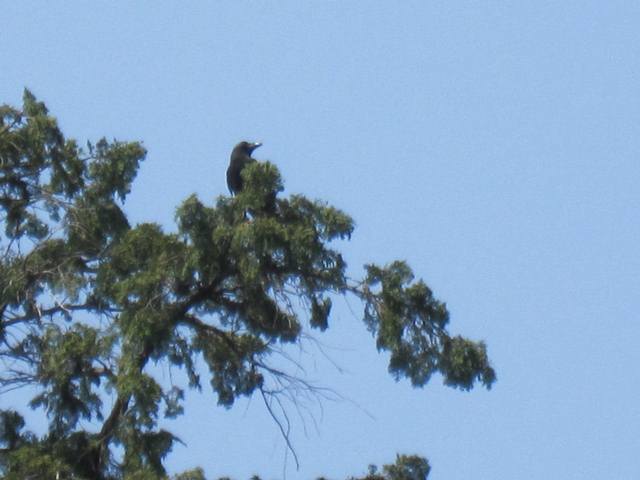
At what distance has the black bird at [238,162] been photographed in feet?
78.0

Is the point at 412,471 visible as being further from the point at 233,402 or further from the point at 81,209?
the point at 81,209

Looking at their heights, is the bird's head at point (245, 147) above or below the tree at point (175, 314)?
above

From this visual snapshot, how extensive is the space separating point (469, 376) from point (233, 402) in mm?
1873

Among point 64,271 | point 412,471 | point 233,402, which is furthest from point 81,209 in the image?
point 412,471

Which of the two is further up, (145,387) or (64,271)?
(64,271)

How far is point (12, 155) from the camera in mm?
23312

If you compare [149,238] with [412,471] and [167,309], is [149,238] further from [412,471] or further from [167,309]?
[412,471]

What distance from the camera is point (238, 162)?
24547mm

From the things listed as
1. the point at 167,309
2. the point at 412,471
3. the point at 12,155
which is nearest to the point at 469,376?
the point at 412,471

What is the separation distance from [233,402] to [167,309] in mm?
1225

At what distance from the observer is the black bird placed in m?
23.8

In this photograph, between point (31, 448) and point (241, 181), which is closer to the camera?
point (31, 448)

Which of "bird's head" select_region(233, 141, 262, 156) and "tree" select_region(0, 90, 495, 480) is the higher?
"bird's head" select_region(233, 141, 262, 156)

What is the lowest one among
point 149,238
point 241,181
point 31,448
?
point 31,448
